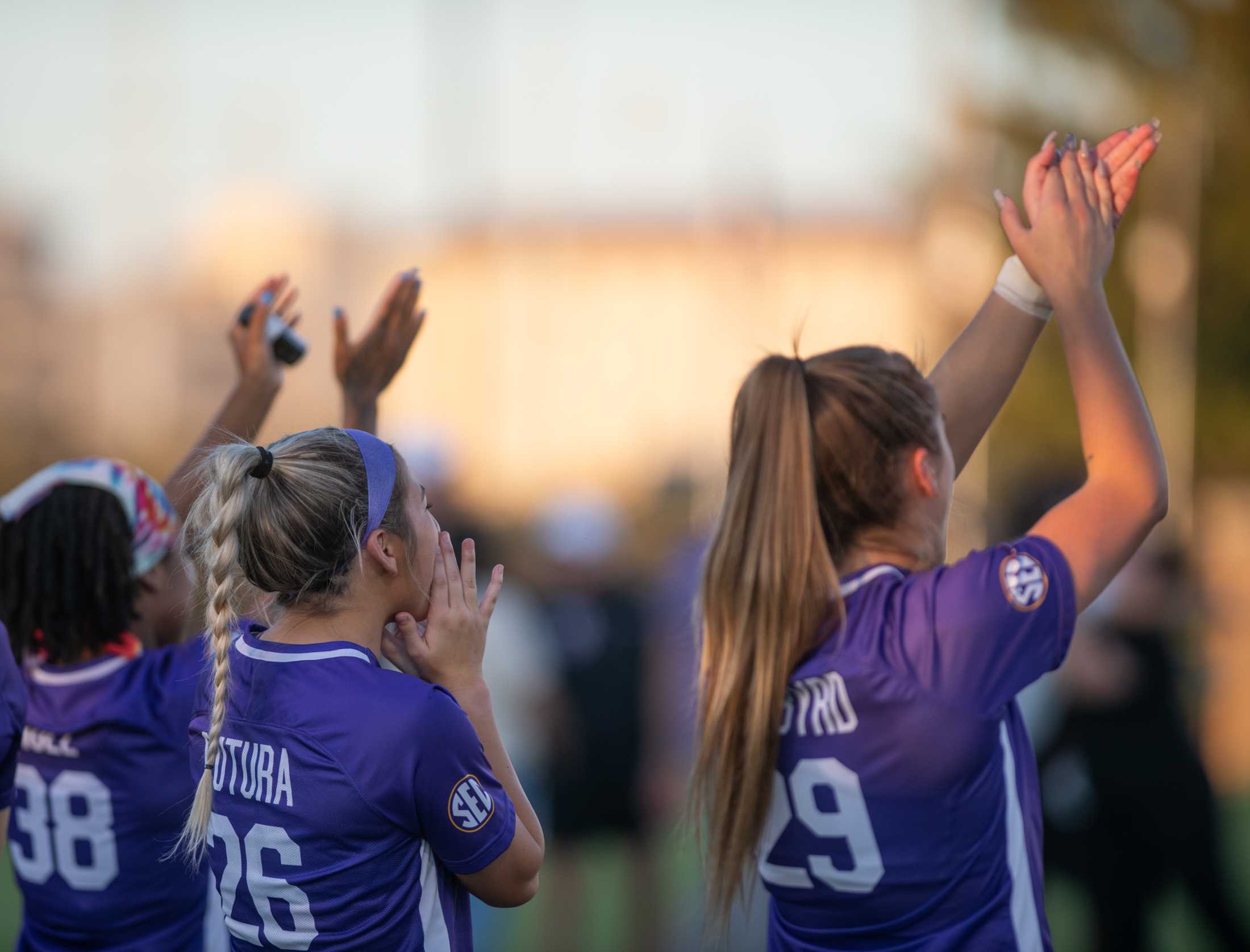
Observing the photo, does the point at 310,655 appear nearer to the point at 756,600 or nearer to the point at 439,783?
the point at 439,783

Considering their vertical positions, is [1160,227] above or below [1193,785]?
above

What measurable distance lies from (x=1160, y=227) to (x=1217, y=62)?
305cm

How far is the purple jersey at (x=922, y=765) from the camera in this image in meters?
1.82

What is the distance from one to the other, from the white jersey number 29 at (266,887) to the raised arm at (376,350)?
3.81 feet

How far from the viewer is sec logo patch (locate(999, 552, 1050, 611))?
1800 mm

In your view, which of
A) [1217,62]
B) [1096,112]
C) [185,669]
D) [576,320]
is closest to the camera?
[185,669]

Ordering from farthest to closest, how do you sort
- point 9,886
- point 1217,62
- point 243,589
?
point 1217,62 < point 9,886 < point 243,589

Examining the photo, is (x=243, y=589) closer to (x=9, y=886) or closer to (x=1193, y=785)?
(x=1193, y=785)

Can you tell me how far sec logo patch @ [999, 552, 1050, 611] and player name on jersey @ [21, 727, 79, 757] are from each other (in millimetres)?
1842

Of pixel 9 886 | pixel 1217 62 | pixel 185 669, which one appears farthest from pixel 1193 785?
pixel 1217 62

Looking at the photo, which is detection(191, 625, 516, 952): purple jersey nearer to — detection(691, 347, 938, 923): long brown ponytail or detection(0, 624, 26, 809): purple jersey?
detection(691, 347, 938, 923): long brown ponytail

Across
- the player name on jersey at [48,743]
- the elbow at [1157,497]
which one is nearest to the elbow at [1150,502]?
the elbow at [1157,497]

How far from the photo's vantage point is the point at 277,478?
6.28ft

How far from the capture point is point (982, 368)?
2320mm
